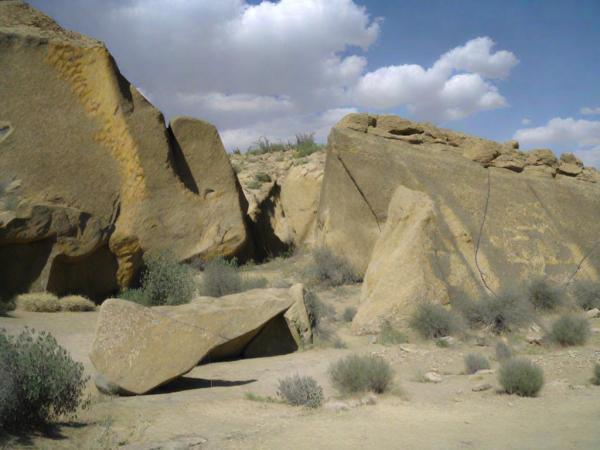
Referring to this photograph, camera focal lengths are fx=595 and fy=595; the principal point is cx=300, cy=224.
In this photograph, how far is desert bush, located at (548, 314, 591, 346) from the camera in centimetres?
873

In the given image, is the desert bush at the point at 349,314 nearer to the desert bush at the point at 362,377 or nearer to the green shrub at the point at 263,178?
the desert bush at the point at 362,377

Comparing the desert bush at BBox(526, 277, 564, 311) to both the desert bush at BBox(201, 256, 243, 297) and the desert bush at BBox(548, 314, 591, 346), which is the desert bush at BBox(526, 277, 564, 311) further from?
the desert bush at BBox(201, 256, 243, 297)

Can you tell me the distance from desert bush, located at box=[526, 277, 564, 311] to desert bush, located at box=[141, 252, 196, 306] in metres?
6.56

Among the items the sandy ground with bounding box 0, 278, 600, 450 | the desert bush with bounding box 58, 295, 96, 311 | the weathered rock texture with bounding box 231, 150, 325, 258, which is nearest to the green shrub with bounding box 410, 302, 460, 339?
the sandy ground with bounding box 0, 278, 600, 450

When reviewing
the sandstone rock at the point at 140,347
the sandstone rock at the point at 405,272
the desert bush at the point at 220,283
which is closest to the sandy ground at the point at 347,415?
the sandstone rock at the point at 140,347

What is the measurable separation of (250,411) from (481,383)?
2.72 meters

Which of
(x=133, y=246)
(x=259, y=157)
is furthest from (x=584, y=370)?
(x=259, y=157)

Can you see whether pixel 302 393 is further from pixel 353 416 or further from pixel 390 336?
pixel 390 336

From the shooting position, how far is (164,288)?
1176 centimetres

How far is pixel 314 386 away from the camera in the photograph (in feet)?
19.7

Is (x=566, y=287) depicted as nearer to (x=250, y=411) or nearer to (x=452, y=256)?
(x=452, y=256)

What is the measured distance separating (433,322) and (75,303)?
20.9ft

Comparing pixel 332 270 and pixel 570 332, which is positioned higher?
pixel 332 270

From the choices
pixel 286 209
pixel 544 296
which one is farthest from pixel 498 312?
pixel 286 209
